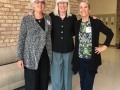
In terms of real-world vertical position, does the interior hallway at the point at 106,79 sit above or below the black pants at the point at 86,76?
below

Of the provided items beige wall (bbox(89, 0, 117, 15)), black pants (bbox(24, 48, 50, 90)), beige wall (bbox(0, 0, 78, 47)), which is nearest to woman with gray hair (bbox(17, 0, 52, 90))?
black pants (bbox(24, 48, 50, 90))

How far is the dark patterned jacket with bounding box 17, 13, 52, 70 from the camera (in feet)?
6.17

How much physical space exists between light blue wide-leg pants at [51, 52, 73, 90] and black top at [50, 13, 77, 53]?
0.31 ft

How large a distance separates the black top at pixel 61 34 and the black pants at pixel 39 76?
0.24m

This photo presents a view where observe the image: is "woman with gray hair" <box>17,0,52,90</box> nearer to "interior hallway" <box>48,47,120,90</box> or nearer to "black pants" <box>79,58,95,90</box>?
"black pants" <box>79,58,95,90</box>

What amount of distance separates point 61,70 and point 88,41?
63 centimetres

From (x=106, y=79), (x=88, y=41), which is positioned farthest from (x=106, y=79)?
(x=88, y=41)

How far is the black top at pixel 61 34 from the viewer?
83.3 inches

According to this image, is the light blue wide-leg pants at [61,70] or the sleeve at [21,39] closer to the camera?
the sleeve at [21,39]

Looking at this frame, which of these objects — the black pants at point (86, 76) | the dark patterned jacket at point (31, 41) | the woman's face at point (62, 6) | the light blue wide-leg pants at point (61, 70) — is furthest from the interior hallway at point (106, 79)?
the woman's face at point (62, 6)

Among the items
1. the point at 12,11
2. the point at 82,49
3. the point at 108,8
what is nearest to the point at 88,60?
the point at 82,49

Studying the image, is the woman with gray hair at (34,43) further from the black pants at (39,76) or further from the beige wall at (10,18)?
the beige wall at (10,18)

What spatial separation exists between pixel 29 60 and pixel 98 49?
91cm

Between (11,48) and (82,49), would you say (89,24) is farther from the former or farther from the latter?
(11,48)
